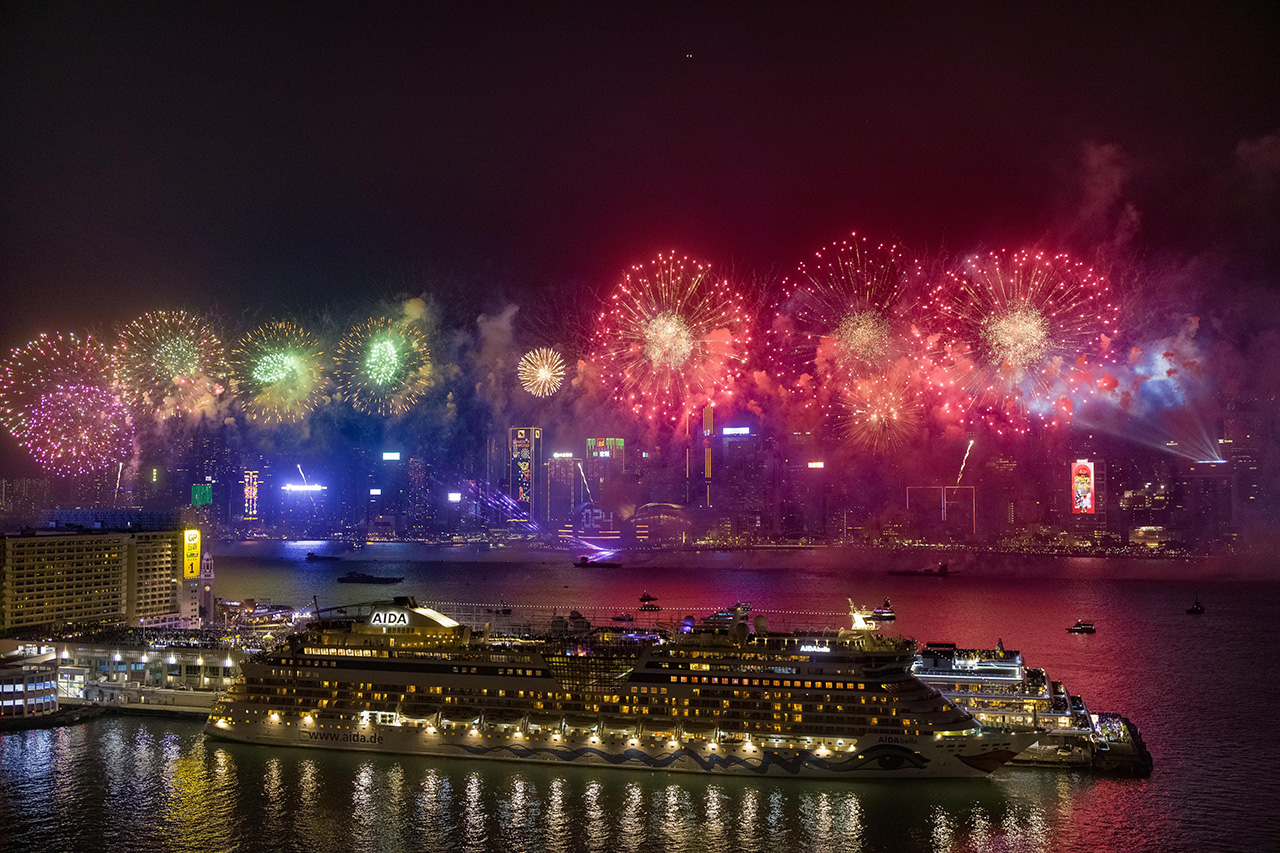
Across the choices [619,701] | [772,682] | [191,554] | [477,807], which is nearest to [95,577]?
[191,554]

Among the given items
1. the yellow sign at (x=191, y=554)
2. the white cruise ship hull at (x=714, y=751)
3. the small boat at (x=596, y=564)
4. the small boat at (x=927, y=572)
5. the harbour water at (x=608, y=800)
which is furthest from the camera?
the small boat at (x=596, y=564)

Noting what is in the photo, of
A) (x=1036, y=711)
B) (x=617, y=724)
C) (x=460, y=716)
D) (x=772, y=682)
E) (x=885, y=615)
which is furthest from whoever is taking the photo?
(x=885, y=615)

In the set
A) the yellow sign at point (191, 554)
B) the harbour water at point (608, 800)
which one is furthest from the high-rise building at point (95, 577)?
the harbour water at point (608, 800)

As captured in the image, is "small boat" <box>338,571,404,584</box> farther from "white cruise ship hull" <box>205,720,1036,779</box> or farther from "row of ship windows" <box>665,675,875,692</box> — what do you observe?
"row of ship windows" <box>665,675,875,692</box>

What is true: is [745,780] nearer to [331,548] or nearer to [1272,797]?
[1272,797]

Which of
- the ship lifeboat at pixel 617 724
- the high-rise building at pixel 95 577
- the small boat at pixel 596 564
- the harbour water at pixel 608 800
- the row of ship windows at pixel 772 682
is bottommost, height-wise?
the harbour water at pixel 608 800

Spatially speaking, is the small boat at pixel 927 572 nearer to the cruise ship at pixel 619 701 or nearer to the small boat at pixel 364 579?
the small boat at pixel 364 579

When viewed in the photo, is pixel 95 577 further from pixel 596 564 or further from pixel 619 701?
pixel 596 564
